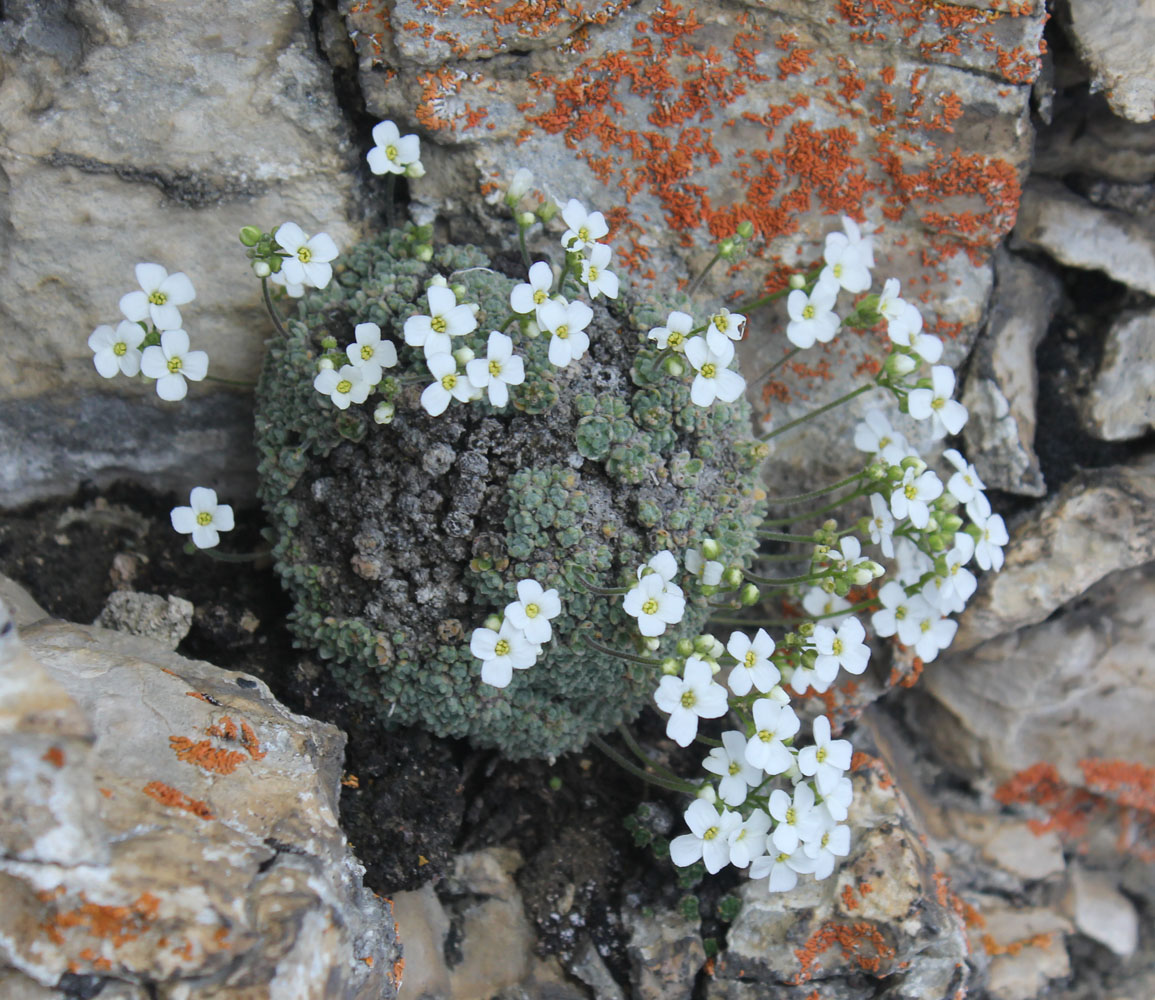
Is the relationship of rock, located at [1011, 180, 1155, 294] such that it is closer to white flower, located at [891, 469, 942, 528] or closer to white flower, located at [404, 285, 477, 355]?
white flower, located at [891, 469, 942, 528]

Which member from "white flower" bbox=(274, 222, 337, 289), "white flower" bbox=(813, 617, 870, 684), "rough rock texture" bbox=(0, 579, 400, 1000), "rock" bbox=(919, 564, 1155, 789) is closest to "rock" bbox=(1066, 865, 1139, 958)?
"rock" bbox=(919, 564, 1155, 789)

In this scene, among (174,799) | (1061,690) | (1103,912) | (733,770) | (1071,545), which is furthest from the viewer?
(1103,912)

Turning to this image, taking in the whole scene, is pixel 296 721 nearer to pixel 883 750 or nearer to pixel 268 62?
pixel 268 62

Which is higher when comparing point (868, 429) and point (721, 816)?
point (868, 429)

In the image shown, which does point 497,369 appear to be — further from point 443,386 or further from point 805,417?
point 805,417

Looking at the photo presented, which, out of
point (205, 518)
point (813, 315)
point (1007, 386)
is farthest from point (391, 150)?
point (1007, 386)

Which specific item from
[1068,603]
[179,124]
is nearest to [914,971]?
[1068,603]
